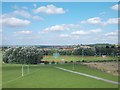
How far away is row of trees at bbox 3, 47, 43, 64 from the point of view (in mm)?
83188

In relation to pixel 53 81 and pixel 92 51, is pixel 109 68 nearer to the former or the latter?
pixel 53 81

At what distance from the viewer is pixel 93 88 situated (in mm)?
28578

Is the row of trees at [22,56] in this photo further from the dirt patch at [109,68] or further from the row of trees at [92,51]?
the dirt patch at [109,68]

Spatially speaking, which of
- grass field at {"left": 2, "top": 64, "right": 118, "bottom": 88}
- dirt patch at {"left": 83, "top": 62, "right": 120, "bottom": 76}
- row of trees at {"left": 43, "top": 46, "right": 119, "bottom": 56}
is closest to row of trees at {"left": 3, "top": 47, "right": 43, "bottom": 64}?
row of trees at {"left": 43, "top": 46, "right": 119, "bottom": 56}

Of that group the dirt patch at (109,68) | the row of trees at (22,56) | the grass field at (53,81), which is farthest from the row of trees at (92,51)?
the grass field at (53,81)

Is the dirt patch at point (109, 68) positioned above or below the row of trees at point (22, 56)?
below

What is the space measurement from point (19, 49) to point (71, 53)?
23136 mm

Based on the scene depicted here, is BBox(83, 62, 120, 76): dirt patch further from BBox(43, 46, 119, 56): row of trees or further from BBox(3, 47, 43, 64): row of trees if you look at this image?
BBox(43, 46, 119, 56): row of trees

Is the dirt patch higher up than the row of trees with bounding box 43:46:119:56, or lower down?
lower down

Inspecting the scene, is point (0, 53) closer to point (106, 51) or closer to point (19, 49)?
point (19, 49)

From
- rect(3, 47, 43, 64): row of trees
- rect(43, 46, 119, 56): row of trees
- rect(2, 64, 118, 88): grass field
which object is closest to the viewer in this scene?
rect(2, 64, 118, 88): grass field

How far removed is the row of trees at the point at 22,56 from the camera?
83.2 m

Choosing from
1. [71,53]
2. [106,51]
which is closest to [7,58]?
[71,53]

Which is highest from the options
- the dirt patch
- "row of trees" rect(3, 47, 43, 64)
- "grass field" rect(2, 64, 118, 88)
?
"row of trees" rect(3, 47, 43, 64)
